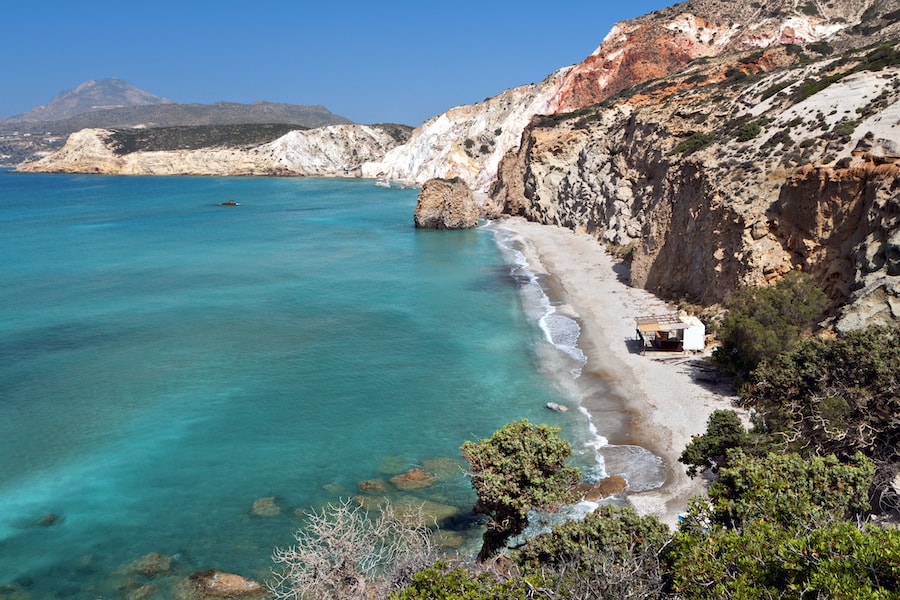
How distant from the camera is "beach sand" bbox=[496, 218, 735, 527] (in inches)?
704

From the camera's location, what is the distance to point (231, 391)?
25.4 metres

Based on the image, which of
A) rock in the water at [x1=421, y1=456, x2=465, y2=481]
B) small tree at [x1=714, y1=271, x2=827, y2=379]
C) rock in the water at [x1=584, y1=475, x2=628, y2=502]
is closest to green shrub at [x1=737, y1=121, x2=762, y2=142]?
small tree at [x1=714, y1=271, x2=827, y2=379]

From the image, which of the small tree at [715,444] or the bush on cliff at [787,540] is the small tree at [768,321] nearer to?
the small tree at [715,444]

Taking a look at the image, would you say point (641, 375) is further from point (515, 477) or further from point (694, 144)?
point (694, 144)

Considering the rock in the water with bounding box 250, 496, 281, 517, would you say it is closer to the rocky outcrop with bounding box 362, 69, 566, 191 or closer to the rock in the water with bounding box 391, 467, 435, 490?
the rock in the water with bounding box 391, 467, 435, 490

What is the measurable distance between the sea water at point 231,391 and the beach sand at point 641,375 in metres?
1.55

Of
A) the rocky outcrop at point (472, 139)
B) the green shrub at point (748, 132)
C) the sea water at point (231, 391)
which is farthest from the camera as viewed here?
the rocky outcrop at point (472, 139)

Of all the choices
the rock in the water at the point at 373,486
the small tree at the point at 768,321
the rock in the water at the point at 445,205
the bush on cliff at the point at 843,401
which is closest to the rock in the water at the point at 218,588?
the rock in the water at the point at 373,486

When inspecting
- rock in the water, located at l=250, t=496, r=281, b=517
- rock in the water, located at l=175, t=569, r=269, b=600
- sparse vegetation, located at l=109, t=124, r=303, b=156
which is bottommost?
rock in the water, located at l=175, t=569, r=269, b=600

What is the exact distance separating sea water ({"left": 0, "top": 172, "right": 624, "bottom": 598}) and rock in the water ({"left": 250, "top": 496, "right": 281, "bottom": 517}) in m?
0.16

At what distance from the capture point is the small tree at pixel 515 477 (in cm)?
1400

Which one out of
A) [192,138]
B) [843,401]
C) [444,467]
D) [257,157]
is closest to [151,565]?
[444,467]

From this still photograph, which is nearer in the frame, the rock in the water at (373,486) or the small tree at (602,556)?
the small tree at (602,556)

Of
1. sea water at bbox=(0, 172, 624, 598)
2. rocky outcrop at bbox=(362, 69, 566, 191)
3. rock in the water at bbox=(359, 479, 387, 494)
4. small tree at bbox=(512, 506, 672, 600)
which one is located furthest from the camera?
rocky outcrop at bbox=(362, 69, 566, 191)
